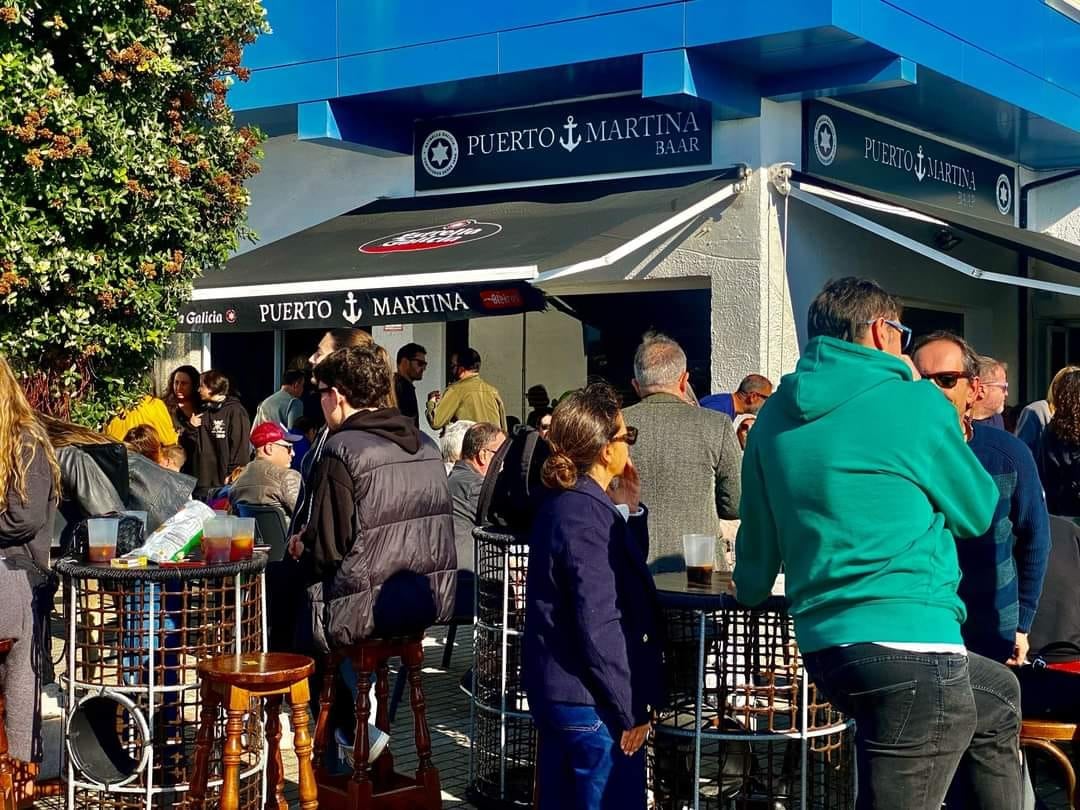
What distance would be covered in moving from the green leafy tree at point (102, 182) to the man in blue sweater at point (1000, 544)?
185 inches

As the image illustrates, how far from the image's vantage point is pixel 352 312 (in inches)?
378

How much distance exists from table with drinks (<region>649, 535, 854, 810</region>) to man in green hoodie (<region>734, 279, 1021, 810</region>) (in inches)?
35.7

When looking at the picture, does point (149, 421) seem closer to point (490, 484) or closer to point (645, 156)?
point (645, 156)

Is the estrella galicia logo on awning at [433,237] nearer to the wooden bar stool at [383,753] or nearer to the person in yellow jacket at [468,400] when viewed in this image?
the person in yellow jacket at [468,400]

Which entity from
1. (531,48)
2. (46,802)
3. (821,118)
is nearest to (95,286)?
(46,802)

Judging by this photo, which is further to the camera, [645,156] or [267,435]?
[645,156]

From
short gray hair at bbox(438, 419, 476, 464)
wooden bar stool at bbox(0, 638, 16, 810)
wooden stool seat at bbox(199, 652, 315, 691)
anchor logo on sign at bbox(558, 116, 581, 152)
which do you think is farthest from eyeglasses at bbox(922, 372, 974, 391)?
anchor logo on sign at bbox(558, 116, 581, 152)

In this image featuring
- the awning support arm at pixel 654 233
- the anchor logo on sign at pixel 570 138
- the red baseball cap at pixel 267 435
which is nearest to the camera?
the red baseball cap at pixel 267 435

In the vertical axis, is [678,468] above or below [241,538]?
above

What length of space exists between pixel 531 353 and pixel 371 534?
25.8 feet

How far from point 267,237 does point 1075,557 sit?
1046 cm

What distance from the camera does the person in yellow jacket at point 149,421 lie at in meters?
9.75

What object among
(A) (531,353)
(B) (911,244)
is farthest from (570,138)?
(B) (911,244)

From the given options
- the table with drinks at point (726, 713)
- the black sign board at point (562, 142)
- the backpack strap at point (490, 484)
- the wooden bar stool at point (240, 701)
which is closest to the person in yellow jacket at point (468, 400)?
the black sign board at point (562, 142)
